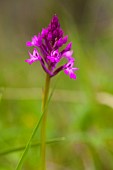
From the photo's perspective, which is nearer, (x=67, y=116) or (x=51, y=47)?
(x=51, y=47)

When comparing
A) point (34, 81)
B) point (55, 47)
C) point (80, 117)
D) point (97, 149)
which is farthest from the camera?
point (34, 81)

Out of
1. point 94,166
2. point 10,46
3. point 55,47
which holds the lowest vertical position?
point 94,166

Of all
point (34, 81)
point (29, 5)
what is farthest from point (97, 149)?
point (29, 5)

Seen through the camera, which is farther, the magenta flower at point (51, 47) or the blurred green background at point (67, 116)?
the blurred green background at point (67, 116)

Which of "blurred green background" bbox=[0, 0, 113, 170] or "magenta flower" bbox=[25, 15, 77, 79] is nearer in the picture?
"magenta flower" bbox=[25, 15, 77, 79]

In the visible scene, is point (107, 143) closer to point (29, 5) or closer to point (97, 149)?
point (97, 149)

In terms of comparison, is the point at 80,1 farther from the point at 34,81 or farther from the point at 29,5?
the point at 34,81

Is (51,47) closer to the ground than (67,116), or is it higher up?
higher up

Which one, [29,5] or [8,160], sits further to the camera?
[29,5]

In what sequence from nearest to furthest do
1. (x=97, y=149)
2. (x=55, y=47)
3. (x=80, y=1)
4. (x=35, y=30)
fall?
(x=55, y=47) < (x=97, y=149) < (x=35, y=30) < (x=80, y=1)

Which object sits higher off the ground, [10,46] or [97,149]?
[10,46]
